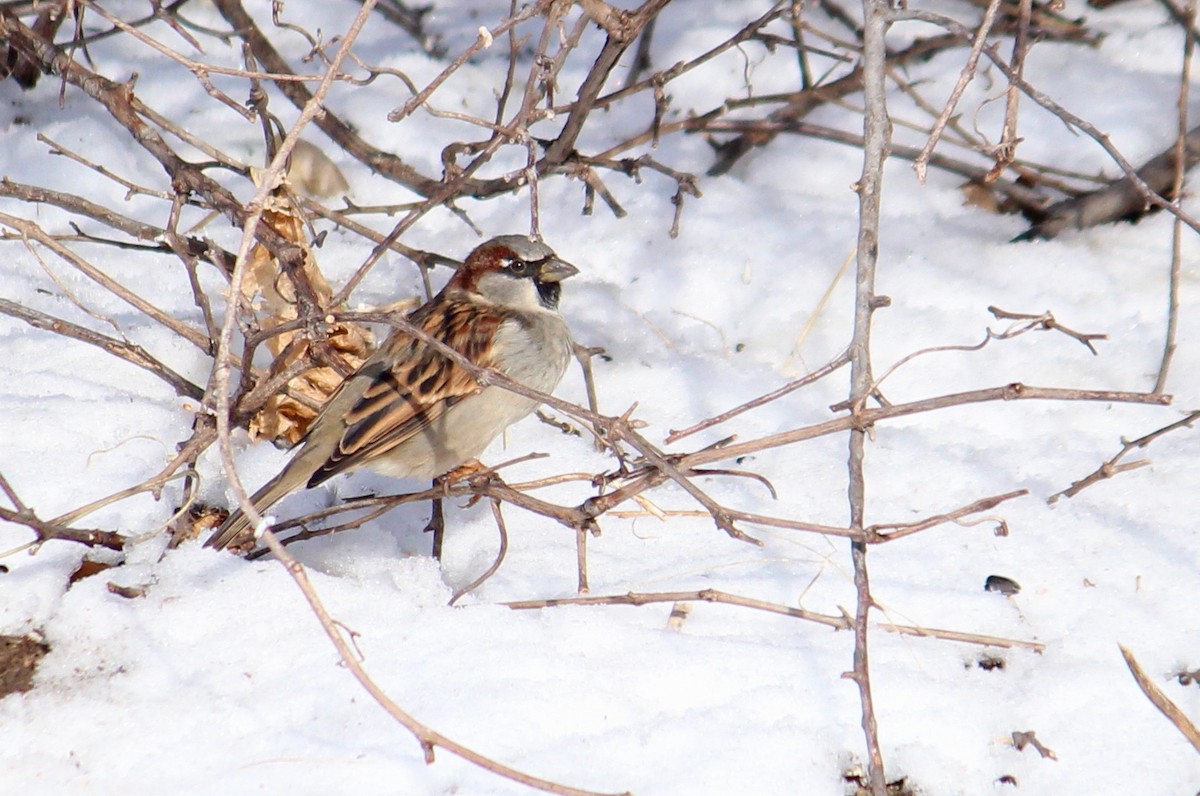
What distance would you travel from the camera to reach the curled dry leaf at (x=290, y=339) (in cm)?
306

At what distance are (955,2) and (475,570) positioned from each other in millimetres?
2607

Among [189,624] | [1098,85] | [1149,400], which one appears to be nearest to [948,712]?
[1149,400]

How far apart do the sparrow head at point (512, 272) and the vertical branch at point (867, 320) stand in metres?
1.34

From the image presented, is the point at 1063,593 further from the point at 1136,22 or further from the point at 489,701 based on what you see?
the point at 1136,22

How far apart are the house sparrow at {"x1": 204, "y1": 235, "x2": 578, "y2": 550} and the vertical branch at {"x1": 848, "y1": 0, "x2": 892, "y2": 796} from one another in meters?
1.06

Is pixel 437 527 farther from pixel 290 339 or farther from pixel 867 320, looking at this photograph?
pixel 867 320

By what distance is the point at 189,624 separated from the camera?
2.33m

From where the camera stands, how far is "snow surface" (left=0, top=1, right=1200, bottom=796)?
2107mm

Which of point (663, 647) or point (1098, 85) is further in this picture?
point (1098, 85)

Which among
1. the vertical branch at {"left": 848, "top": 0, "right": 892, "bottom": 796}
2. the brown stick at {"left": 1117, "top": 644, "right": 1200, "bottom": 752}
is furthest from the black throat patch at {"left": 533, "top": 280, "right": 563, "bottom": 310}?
the brown stick at {"left": 1117, "top": 644, "right": 1200, "bottom": 752}

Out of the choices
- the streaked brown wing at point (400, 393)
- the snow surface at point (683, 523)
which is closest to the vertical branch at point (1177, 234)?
the snow surface at point (683, 523)

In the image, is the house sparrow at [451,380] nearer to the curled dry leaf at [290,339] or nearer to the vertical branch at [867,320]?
the curled dry leaf at [290,339]

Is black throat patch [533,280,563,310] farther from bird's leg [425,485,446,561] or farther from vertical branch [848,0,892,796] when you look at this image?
vertical branch [848,0,892,796]

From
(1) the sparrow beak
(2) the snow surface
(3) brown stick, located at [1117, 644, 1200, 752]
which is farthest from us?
(1) the sparrow beak
